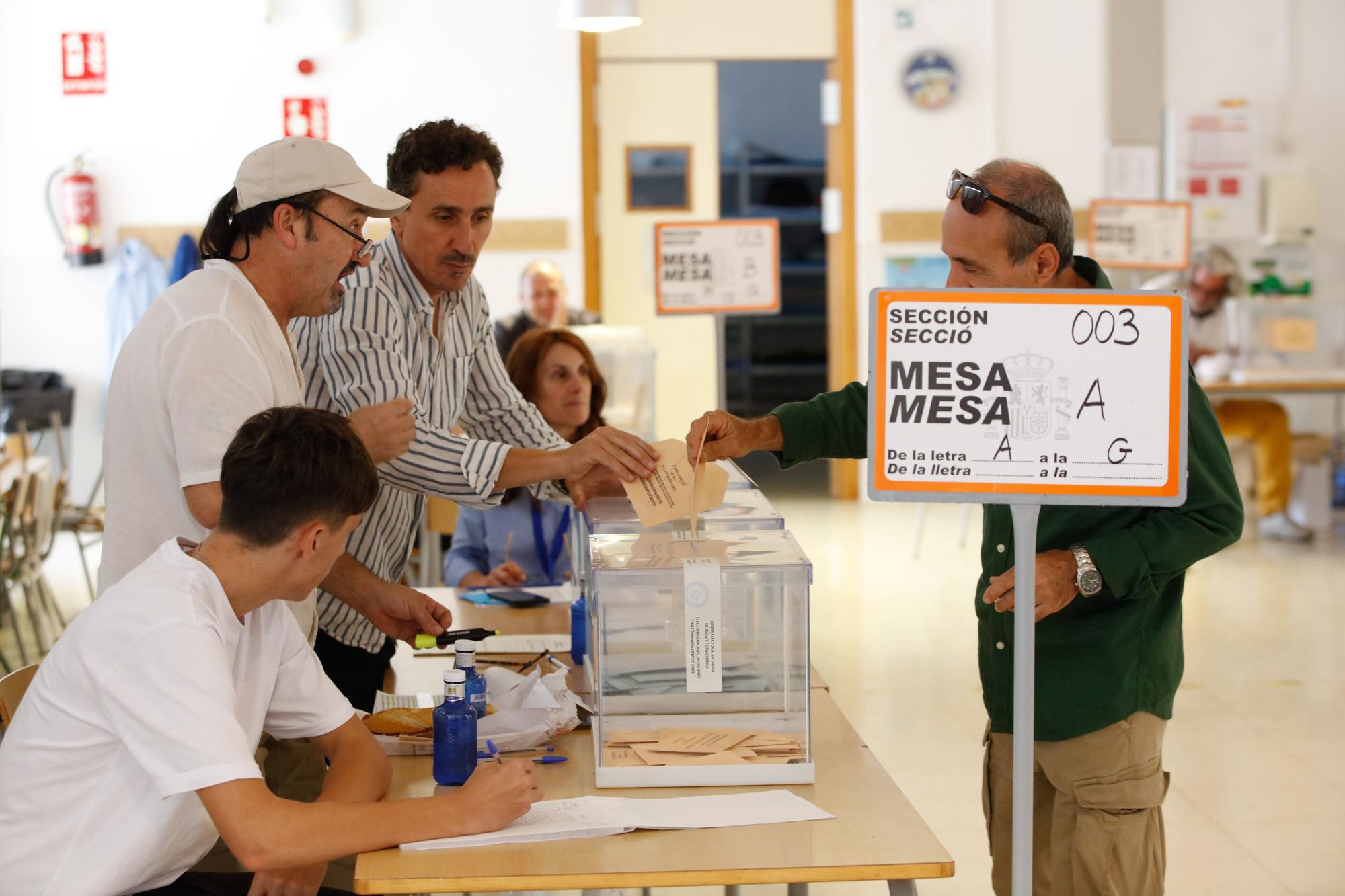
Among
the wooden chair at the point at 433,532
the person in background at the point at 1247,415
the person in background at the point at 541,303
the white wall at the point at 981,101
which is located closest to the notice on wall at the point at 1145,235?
the person in background at the point at 1247,415

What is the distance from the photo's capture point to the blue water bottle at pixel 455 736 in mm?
1781

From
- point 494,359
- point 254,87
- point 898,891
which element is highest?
point 254,87

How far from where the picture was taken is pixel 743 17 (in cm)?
852

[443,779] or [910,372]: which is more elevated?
[910,372]

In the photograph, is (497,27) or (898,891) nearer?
(898,891)

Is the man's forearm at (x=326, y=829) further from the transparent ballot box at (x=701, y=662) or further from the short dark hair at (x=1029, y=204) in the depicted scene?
the short dark hair at (x=1029, y=204)

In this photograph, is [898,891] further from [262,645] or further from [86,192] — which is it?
[86,192]

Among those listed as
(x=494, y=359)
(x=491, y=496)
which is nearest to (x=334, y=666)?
(x=491, y=496)

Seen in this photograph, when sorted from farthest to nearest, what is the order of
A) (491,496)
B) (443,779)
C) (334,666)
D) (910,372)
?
(334,666) → (491,496) → (443,779) → (910,372)

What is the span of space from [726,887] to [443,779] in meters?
1.10

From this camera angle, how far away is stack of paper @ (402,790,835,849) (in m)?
1.61

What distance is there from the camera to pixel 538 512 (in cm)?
366

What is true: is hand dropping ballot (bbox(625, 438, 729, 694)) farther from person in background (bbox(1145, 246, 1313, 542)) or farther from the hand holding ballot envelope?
person in background (bbox(1145, 246, 1313, 542))

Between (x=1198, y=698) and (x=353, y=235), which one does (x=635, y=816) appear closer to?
(x=353, y=235)
